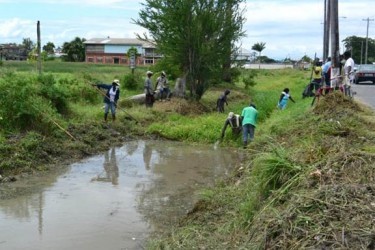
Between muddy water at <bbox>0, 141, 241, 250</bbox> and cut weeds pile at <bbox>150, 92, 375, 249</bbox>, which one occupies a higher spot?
cut weeds pile at <bbox>150, 92, 375, 249</bbox>

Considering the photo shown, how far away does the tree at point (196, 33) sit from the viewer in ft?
80.0

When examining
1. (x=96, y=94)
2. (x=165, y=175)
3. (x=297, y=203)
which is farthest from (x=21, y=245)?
(x=96, y=94)

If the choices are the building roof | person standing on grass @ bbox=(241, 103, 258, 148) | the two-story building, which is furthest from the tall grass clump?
the building roof

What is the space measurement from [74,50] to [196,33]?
221 ft

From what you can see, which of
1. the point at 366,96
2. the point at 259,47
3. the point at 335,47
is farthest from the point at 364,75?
the point at 259,47

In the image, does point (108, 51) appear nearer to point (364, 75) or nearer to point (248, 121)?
point (364, 75)

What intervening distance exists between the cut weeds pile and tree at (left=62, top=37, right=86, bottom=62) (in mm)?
80884

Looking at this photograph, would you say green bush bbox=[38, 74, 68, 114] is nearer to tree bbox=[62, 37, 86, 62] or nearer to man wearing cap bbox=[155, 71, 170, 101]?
man wearing cap bbox=[155, 71, 170, 101]

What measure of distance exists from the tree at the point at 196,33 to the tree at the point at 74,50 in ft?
208

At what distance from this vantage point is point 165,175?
41.9ft

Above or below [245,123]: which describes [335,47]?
above

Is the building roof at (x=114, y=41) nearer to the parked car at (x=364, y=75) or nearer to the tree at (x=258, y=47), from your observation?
the tree at (x=258, y=47)

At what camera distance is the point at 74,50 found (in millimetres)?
88250

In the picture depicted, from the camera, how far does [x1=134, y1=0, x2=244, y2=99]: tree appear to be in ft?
80.0
